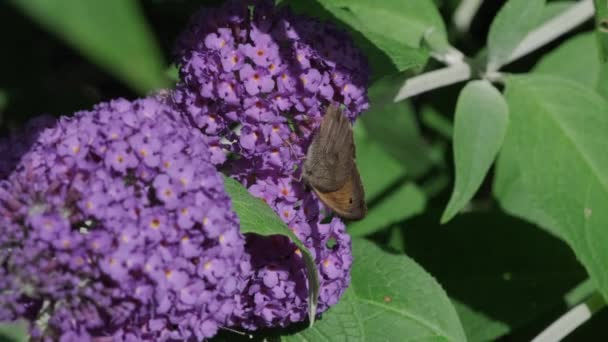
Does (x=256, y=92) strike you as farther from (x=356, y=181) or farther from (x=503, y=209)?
(x=503, y=209)

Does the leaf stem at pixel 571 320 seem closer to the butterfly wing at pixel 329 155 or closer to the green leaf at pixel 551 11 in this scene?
→ the butterfly wing at pixel 329 155

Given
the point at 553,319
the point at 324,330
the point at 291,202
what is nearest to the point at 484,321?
the point at 553,319

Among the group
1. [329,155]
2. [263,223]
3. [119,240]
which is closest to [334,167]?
[329,155]

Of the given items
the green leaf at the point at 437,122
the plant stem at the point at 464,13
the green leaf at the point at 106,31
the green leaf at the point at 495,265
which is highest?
the green leaf at the point at 106,31

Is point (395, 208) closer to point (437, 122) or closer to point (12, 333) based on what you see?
point (437, 122)

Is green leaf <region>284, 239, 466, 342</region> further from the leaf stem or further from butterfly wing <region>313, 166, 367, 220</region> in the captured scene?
the leaf stem

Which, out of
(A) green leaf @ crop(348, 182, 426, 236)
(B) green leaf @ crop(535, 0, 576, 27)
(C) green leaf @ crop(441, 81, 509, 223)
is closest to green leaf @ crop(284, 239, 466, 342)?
(C) green leaf @ crop(441, 81, 509, 223)

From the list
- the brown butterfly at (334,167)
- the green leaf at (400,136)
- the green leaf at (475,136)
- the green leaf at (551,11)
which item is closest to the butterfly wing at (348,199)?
the brown butterfly at (334,167)
